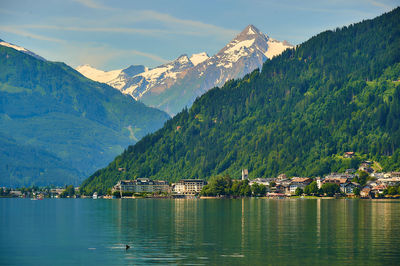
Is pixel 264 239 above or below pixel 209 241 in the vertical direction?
above

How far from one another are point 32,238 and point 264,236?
126ft

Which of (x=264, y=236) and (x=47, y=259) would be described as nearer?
(x=47, y=259)

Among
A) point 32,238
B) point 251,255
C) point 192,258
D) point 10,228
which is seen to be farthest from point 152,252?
point 10,228

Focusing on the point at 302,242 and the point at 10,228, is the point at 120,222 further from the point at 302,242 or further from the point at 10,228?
the point at 302,242

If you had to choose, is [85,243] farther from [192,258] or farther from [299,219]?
[299,219]

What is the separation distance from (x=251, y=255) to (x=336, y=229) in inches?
1378

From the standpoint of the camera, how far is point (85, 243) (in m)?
104

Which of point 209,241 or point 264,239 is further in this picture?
point 264,239

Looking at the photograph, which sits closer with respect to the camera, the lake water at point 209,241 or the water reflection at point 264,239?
the lake water at point 209,241

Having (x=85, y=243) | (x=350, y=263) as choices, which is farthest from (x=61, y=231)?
(x=350, y=263)

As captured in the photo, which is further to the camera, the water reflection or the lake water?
the water reflection

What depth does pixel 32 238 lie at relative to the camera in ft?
370

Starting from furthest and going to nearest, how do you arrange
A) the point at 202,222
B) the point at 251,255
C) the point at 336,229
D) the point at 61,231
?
the point at 202,222 < the point at 61,231 < the point at 336,229 < the point at 251,255

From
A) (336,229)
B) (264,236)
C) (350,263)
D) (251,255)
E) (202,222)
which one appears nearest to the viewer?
(350,263)
